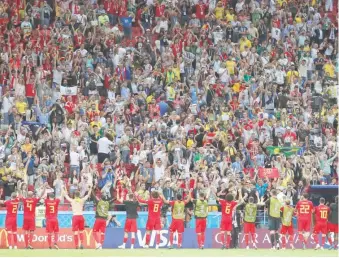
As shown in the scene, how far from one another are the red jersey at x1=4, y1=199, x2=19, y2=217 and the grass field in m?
1.15

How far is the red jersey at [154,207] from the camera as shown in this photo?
36719 mm

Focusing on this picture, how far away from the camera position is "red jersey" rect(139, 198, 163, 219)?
36.7 m

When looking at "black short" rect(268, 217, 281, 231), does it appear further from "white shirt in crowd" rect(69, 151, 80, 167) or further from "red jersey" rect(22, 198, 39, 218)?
"red jersey" rect(22, 198, 39, 218)

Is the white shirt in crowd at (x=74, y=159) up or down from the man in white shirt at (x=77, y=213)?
up

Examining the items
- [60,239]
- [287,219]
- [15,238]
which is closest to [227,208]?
[287,219]

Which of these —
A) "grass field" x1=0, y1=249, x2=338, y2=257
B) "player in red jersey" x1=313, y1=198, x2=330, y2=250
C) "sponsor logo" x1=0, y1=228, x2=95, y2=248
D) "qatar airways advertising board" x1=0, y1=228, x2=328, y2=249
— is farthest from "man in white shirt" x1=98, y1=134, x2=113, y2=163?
"player in red jersey" x1=313, y1=198, x2=330, y2=250

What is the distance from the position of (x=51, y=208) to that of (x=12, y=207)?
121 cm

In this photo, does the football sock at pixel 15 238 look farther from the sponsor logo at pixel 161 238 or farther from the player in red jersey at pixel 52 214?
the sponsor logo at pixel 161 238

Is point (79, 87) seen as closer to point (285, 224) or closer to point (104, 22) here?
point (104, 22)

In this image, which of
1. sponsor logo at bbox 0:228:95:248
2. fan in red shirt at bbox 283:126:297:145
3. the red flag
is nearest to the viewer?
sponsor logo at bbox 0:228:95:248

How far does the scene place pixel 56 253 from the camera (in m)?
35.1

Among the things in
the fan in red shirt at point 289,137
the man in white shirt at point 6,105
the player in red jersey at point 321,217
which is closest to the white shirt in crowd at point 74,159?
the man in white shirt at point 6,105

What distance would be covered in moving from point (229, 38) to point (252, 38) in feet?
3.23

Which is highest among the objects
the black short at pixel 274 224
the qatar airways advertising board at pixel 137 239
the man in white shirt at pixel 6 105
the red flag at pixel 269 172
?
the man in white shirt at pixel 6 105
